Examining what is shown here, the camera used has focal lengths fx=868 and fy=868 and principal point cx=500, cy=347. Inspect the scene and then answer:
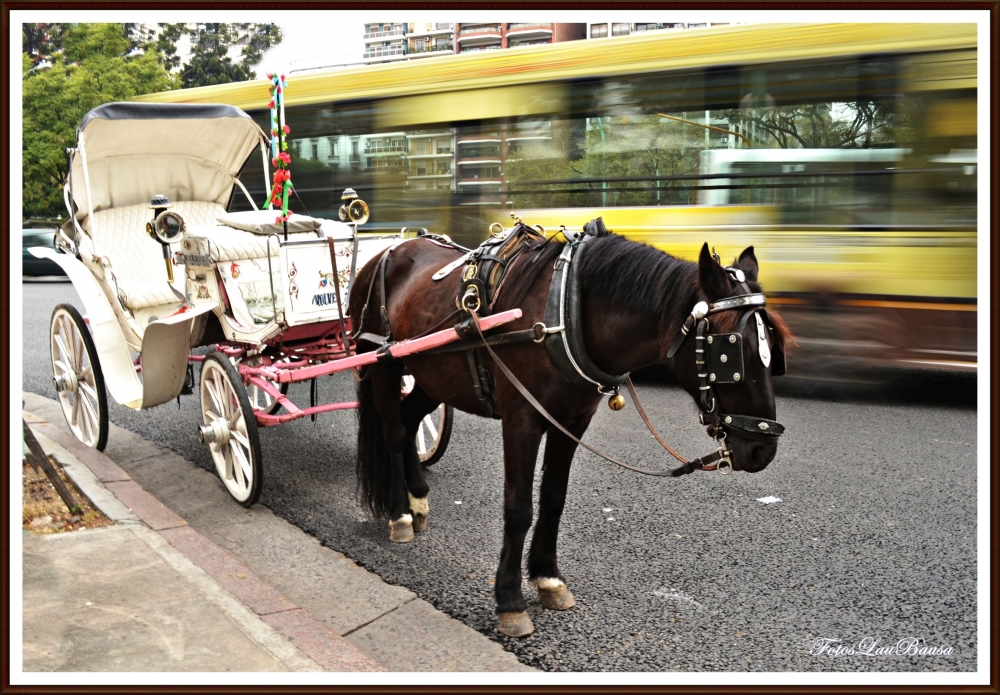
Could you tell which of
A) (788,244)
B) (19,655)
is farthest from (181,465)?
(788,244)

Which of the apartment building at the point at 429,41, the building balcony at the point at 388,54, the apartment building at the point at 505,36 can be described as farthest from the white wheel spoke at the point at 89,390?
the building balcony at the point at 388,54

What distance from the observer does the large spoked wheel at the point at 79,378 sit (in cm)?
593

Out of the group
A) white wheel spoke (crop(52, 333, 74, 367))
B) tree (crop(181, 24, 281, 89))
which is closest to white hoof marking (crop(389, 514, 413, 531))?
white wheel spoke (crop(52, 333, 74, 367))

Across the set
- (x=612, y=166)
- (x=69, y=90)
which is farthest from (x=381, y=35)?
(x=69, y=90)

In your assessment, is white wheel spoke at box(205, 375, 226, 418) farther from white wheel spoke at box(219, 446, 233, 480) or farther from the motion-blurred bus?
the motion-blurred bus

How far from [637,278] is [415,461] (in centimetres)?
203

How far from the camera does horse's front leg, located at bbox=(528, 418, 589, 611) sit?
378cm

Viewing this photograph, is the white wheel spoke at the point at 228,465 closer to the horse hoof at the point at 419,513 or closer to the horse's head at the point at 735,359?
the horse hoof at the point at 419,513

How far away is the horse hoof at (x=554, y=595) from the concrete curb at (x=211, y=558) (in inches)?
32.7

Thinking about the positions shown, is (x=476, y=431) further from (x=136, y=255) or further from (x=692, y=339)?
(x=692, y=339)

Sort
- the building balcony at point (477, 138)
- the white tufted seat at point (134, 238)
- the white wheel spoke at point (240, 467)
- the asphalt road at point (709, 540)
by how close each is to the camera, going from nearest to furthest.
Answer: the asphalt road at point (709, 540) < the white wheel spoke at point (240, 467) < the white tufted seat at point (134, 238) < the building balcony at point (477, 138)

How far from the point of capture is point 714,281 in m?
3.11

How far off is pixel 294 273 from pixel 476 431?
2116mm

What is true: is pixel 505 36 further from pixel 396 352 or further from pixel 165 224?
pixel 396 352
